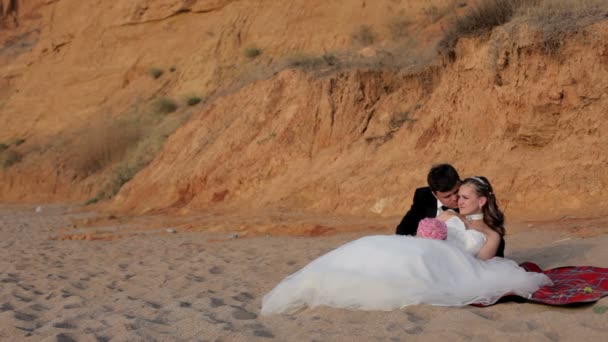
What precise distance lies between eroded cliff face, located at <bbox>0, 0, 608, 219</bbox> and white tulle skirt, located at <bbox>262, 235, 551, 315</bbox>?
4821 mm

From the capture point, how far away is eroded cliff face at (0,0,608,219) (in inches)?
375

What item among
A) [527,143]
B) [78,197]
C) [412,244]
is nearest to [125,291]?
[412,244]

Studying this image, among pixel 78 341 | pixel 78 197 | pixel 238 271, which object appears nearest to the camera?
pixel 78 341

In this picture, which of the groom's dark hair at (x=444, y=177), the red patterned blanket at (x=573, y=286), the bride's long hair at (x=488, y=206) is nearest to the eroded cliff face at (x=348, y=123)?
the red patterned blanket at (x=573, y=286)

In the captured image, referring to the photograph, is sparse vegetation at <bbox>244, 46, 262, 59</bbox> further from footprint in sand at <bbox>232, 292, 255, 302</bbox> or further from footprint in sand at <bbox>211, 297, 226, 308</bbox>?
footprint in sand at <bbox>211, 297, 226, 308</bbox>

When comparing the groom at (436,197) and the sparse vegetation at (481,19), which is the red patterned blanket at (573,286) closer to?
the groom at (436,197)

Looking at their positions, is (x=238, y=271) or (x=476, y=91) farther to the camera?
(x=476, y=91)

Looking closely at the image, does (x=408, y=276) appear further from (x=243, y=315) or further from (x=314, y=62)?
(x=314, y=62)

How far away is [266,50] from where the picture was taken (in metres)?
22.7

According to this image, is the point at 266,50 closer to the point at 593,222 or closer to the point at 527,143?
the point at 527,143

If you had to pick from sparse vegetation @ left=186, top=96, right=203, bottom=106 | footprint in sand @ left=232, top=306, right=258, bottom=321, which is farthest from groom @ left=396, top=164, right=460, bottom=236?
sparse vegetation @ left=186, top=96, right=203, bottom=106

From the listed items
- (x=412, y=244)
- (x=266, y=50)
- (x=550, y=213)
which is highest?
(x=266, y=50)

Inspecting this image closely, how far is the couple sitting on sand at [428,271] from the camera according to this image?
412 centimetres

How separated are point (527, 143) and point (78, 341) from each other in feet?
26.4
